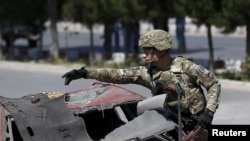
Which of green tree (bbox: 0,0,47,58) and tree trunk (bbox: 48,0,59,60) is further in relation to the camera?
green tree (bbox: 0,0,47,58)

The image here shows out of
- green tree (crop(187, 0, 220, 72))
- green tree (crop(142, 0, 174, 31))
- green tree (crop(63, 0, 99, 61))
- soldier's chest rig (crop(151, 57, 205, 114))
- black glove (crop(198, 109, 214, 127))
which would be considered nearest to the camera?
black glove (crop(198, 109, 214, 127))

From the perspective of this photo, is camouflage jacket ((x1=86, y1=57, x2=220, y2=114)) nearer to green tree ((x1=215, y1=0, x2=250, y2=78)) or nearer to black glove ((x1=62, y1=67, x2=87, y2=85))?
black glove ((x1=62, y1=67, x2=87, y2=85))

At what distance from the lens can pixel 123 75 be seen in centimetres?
557

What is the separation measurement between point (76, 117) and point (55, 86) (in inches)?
492

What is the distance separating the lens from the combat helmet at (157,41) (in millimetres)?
5172

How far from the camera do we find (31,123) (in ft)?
16.0

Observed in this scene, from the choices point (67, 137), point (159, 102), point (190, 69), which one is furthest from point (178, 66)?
point (67, 137)

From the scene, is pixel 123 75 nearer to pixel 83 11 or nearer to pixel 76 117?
pixel 76 117

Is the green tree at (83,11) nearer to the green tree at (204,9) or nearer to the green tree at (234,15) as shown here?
the green tree at (204,9)

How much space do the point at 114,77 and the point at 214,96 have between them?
89cm

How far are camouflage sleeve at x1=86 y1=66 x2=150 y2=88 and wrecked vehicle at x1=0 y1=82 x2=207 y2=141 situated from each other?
0.74 feet

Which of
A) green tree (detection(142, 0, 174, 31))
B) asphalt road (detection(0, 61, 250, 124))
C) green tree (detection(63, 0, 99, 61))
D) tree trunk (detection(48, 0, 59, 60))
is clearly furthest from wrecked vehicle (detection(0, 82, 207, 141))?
tree trunk (detection(48, 0, 59, 60))

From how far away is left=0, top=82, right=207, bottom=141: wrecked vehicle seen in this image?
4824 mm

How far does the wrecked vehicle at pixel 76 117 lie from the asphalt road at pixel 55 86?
6171 millimetres
